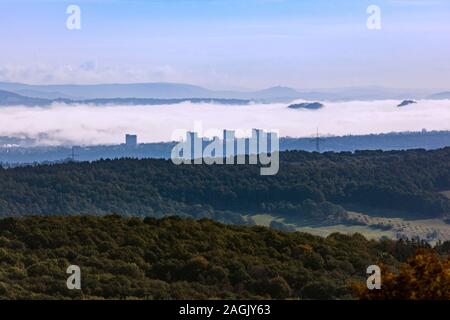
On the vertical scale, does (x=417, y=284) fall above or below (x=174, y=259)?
above

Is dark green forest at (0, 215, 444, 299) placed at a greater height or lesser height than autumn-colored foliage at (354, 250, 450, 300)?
lesser

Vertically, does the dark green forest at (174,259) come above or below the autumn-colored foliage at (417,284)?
below

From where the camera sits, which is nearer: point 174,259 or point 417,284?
point 417,284

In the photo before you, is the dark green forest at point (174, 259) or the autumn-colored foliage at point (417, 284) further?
the dark green forest at point (174, 259)

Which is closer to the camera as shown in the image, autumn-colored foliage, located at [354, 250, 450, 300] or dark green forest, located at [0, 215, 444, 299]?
autumn-colored foliage, located at [354, 250, 450, 300]
